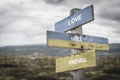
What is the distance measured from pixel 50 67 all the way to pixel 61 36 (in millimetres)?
23769

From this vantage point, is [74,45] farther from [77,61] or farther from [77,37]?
[77,61]

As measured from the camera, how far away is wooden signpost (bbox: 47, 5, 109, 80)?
7.42 meters

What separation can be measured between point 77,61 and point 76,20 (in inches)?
47.0

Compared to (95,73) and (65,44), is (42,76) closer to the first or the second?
(95,73)

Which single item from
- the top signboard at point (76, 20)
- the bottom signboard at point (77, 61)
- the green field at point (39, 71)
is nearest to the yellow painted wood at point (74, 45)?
the bottom signboard at point (77, 61)

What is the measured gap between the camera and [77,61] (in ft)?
25.1

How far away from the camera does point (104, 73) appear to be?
30.1 meters

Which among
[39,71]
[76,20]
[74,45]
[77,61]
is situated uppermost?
[76,20]

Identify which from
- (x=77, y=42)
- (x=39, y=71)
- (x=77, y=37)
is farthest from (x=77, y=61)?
(x=39, y=71)

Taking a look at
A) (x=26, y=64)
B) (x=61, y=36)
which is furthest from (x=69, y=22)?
(x=26, y=64)

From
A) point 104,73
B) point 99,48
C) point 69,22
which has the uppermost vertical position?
point 69,22

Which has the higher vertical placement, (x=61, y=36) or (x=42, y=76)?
(x=61, y=36)

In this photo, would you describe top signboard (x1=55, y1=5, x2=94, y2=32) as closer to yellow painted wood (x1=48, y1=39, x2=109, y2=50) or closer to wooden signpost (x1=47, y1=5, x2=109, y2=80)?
wooden signpost (x1=47, y1=5, x2=109, y2=80)

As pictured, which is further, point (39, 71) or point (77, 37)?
point (39, 71)
